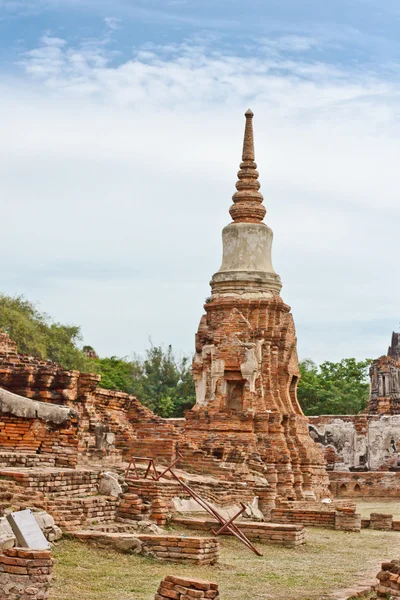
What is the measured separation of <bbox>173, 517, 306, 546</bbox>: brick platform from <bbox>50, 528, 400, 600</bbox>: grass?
6.2 inches

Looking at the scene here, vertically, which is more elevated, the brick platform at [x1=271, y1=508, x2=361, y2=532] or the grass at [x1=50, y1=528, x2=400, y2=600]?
the brick platform at [x1=271, y1=508, x2=361, y2=532]

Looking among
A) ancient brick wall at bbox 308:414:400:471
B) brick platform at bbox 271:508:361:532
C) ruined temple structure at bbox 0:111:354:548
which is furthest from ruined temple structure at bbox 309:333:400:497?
brick platform at bbox 271:508:361:532

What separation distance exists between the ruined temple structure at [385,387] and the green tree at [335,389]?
5.50m

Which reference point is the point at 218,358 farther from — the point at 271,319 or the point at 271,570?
the point at 271,570

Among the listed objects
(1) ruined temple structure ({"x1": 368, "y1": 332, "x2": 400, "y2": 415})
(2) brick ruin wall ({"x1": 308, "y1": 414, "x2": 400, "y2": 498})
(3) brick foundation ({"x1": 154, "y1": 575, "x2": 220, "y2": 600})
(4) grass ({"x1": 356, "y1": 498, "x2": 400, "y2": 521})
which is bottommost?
(3) brick foundation ({"x1": 154, "y1": 575, "x2": 220, "y2": 600})

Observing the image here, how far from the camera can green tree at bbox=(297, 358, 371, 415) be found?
35406 mm

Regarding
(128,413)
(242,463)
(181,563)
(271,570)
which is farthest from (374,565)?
(128,413)

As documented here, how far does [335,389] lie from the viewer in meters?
36.2

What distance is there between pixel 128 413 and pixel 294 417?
341 cm

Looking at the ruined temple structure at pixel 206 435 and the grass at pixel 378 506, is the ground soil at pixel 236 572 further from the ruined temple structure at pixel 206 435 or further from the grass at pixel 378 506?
the grass at pixel 378 506

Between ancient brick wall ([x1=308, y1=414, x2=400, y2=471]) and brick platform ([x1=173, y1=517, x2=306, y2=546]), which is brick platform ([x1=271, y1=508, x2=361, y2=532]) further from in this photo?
ancient brick wall ([x1=308, y1=414, x2=400, y2=471])

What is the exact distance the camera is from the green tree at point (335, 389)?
116ft

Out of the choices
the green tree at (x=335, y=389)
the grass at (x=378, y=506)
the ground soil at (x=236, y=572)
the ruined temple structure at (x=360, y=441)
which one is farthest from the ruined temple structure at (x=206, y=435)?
the green tree at (x=335, y=389)

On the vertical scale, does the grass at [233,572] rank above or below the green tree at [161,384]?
below
